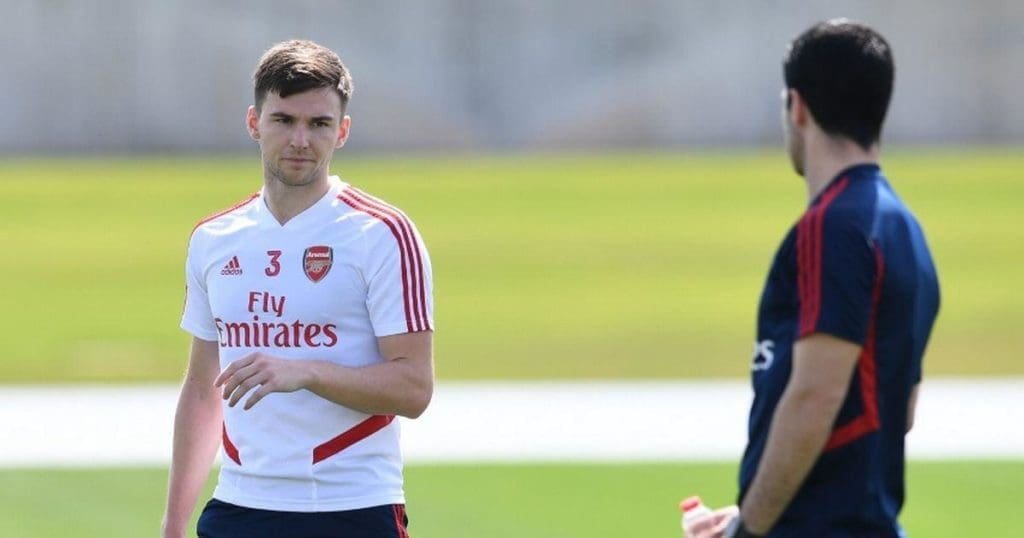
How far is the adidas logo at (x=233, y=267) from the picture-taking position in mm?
4473

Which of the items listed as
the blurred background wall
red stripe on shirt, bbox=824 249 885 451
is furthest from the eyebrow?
the blurred background wall

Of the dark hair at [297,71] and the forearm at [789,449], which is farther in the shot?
the dark hair at [297,71]

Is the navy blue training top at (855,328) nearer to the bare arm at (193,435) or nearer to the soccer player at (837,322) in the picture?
the soccer player at (837,322)

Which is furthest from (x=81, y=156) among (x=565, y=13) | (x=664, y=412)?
(x=664, y=412)

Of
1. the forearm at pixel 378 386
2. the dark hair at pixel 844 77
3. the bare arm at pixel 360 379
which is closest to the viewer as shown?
the dark hair at pixel 844 77

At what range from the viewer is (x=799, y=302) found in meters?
3.65

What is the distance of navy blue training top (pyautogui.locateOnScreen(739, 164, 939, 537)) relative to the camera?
3535 millimetres

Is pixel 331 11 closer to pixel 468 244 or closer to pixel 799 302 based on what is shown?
pixel 468 244

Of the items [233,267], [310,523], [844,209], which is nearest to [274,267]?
[233,267]

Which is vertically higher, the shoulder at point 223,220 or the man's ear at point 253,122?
the man's ear at point 253,122

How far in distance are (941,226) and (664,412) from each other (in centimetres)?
1829

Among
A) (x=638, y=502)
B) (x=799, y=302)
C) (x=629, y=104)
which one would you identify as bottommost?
(x=638, y=502)

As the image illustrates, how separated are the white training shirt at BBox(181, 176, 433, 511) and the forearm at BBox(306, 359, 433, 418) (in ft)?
0.29

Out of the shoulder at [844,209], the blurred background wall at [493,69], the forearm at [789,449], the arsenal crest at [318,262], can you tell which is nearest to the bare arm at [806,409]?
the forearm at [789,449]
